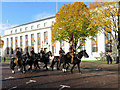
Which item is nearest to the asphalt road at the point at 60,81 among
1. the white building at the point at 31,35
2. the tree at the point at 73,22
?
the tree at the point at 73,22

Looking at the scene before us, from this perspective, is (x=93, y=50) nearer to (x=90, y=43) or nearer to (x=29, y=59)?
(x=90, y=43)

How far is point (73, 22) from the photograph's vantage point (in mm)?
30531

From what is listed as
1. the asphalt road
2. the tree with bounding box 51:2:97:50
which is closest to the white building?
the tree with bounding box 51:2:97:50

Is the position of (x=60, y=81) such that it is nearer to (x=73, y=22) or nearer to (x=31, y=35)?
(x=73, y=22)

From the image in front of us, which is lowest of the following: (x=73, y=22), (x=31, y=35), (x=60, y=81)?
(x=60, y=81)

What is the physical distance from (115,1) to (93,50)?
23.6 meters

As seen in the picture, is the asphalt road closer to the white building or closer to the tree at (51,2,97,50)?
the tree at (51,2,97,50)

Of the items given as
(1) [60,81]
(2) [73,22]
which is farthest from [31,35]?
(1) [60,81]

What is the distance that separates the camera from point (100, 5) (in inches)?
971

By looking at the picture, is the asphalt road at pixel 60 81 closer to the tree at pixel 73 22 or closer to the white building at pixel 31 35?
the tree at pixel 73 22

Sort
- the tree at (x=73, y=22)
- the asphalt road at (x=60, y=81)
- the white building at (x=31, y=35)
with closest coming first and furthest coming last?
the asphalt road at (x=60, y=81) → the tree at (x=73, y=22) → the white building at (x=31, y=35)

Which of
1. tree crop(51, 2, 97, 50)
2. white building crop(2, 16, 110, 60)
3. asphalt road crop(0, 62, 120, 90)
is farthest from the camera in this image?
white building crop(2, 16, 110, 60)

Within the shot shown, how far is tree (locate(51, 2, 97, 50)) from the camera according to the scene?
30.5 metres

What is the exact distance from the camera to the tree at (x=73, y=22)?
3047cm
